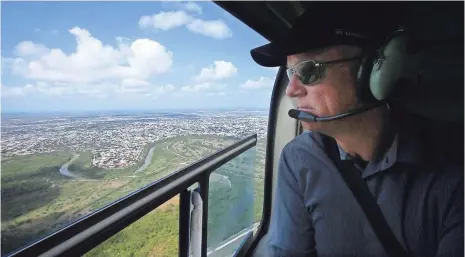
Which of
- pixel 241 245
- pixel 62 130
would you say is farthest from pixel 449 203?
pixel 241 245

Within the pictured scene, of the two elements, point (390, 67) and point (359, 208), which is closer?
point (390, 67)

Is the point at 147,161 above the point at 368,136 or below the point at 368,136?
below

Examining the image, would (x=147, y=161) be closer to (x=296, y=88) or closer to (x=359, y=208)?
(x=296, y=88)

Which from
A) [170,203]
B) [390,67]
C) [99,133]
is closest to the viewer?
[390,67]

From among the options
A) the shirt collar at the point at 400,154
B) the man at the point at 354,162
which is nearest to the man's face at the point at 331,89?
the man at the point at 354,162

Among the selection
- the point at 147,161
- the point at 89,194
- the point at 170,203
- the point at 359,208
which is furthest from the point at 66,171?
the point at 359,208

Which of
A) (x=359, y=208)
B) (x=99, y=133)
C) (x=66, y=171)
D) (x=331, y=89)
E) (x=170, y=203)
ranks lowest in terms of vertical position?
(x=170, y=203)

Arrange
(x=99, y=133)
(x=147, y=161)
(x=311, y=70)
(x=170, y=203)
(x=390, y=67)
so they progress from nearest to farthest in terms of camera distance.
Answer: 1. (x=390, y=67)
2. (x=311, y=70)
3. (x=99, y=133)
4. (x=147, y=161)
5. (x=170, y=203)
